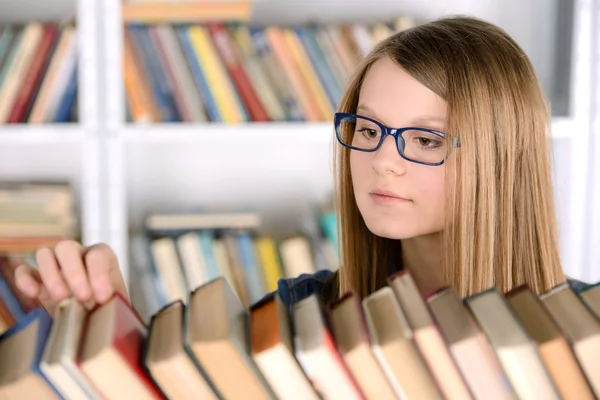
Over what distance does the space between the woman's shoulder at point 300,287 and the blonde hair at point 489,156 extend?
0.29m

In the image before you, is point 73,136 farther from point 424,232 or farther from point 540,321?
point 540,321

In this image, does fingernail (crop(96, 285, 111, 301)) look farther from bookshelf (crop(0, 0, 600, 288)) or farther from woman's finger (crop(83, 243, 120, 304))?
bookshelf (crop(0, 0, 600, 288))

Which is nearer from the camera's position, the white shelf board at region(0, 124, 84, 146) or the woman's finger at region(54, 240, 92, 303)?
the woman's finger at region(54, 240, 92, 303)

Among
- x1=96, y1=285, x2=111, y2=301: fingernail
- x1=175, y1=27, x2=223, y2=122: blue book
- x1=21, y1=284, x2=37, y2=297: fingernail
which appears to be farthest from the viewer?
x1=175, y1=27, x2=223, y2=122: blue book

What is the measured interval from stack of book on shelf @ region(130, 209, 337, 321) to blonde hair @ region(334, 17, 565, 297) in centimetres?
104

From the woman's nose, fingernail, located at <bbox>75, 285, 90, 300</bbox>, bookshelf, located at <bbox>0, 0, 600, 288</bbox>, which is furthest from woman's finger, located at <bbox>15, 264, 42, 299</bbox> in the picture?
bookshelf, located at <bbox>0, 0, 600, 288</bbox>

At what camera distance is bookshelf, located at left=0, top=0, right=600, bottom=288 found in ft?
6.17

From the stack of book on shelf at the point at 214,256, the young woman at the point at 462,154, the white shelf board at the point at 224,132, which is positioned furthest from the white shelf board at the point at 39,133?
the young woman at the point at 462,154

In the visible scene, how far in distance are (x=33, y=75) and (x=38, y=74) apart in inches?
0.5

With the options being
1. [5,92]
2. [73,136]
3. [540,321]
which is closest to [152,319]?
[540,321]

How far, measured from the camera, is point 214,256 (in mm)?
2004

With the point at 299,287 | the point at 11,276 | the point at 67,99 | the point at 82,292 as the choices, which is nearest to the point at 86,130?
the point at 67,99

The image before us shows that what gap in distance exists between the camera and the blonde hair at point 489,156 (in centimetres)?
95

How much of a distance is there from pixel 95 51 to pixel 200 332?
5.40 ft
